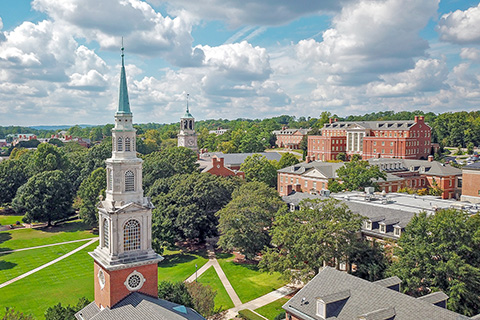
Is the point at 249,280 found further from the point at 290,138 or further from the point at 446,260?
the point at 290,138

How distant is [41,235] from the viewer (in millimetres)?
64750

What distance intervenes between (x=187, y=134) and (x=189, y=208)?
46.6m

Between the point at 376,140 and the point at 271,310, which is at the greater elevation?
the point at 376,140

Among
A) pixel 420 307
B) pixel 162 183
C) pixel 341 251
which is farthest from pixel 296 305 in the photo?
pixel 162 183

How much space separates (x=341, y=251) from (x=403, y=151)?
71904 millimetres

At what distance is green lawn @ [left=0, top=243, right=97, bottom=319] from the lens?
127 ft

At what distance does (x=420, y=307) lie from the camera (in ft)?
73.4

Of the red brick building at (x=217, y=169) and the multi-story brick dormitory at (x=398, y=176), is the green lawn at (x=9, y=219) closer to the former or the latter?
the red brick building at (x=217, y=169)

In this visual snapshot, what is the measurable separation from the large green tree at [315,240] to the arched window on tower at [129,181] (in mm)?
16679

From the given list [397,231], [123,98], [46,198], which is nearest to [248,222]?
[397,231]

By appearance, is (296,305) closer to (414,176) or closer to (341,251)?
(341,251)

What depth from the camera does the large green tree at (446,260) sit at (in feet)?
92.7

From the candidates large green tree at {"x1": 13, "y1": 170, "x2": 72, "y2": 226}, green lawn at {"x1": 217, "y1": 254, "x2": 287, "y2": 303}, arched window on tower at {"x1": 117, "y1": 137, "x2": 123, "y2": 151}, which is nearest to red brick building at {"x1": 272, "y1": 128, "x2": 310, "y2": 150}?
large green tree at {"x1": 13, "y1": 170, "x2": 72, "y2": 226}

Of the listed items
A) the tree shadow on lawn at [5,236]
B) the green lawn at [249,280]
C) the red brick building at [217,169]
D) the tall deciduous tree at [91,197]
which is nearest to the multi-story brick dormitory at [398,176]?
the red brick building at [217,169]
